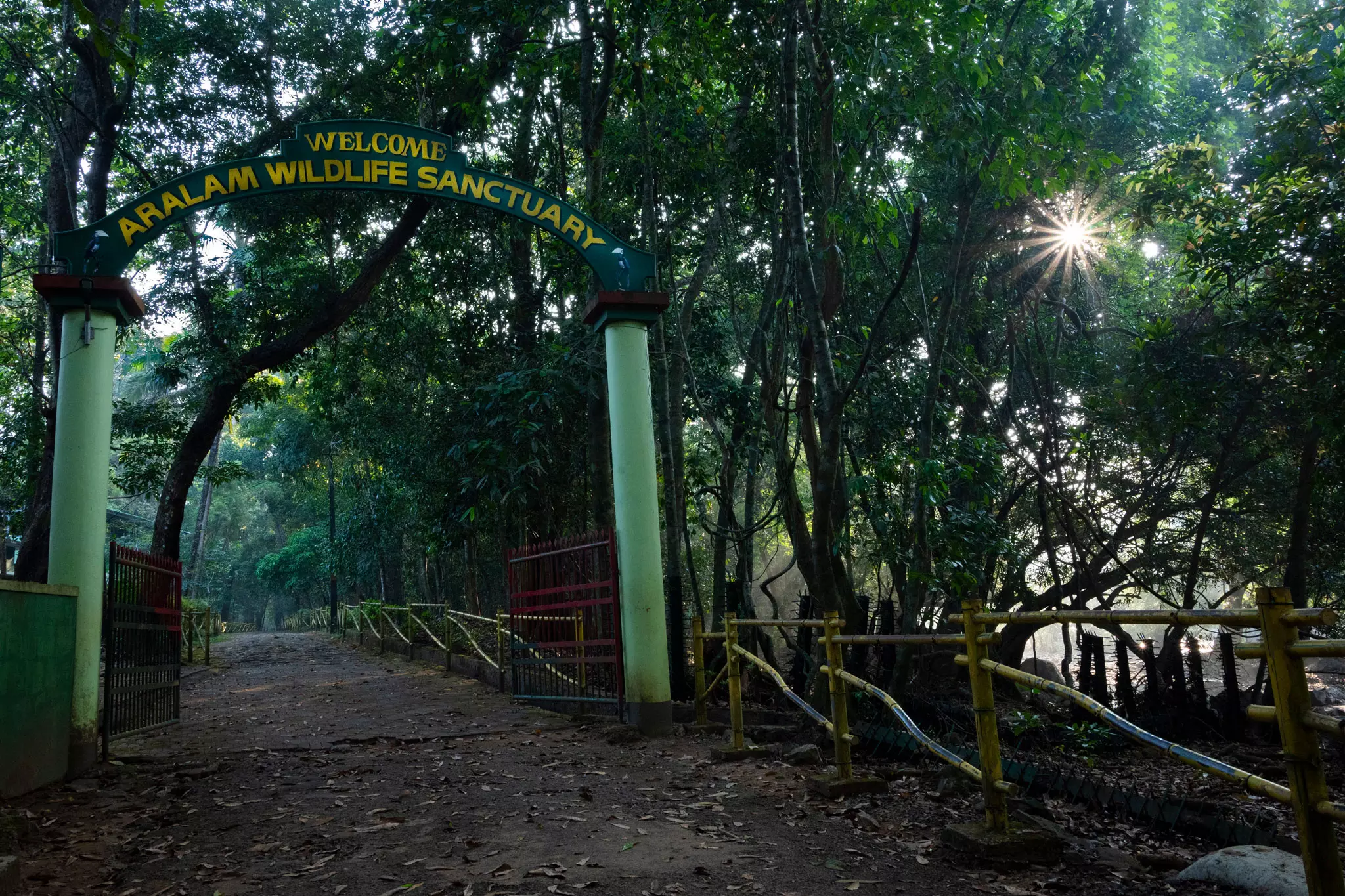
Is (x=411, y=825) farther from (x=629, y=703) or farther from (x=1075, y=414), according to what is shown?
(x=1075, y=414)

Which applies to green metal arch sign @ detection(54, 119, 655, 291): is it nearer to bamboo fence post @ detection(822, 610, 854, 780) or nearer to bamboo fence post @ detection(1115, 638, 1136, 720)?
bamboo fence post @ detection(822, 610, 854, 780)

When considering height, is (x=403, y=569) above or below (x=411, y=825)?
above

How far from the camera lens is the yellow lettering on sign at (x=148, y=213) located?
8.07m

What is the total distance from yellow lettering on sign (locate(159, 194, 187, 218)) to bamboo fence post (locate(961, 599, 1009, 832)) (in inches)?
292

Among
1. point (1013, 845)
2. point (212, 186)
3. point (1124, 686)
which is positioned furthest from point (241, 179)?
point (1124, 686)

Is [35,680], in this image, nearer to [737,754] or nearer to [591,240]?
[737,754]

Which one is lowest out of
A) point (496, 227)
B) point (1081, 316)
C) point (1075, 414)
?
point (1075, 414)

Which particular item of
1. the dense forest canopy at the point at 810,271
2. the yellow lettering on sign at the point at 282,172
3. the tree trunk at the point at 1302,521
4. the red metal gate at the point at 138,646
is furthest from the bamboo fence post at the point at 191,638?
the tree trunk at the point at 1302,521

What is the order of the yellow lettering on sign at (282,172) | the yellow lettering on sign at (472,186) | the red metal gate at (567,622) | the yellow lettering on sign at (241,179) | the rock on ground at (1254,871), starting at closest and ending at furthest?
the rock on ground at (1254,871)
the yellow lettering on sign at (241,179)
the yellow lettering on sign at (282,172)
the red metal gate at (567,622)
the yellow lettering on sign at (472,186)

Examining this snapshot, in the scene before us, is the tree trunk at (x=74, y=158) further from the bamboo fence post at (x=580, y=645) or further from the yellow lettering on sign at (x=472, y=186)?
the bamboo fence post at (x=580, y=645)

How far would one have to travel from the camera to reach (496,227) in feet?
49.4

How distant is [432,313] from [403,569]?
63.1 feet

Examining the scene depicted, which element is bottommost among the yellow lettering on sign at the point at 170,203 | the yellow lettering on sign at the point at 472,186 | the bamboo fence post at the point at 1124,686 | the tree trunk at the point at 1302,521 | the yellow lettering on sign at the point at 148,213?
the bamboo fence post at the point at 1124,686

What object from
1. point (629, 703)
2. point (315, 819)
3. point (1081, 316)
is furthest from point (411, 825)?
point (1081, 316)
